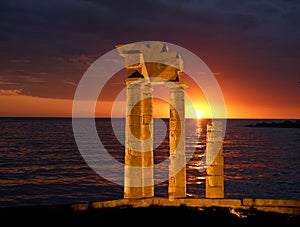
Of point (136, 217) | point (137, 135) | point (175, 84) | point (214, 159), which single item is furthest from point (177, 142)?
point (136, 217)

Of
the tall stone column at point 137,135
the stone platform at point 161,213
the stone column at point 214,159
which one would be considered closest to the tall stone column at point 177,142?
the stone column at point 214,159

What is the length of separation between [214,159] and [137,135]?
3.87m

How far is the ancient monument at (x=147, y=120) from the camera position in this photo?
14039 mm

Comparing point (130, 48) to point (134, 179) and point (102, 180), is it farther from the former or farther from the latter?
point (102, 180)

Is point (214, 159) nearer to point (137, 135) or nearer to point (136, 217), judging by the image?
point (137, 135)

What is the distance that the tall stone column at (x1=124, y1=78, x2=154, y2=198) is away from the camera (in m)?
14.2

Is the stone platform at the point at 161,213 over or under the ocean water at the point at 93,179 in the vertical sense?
over

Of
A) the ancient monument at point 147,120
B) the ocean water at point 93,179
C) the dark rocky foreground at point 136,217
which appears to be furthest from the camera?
the ocean water at point 93,179

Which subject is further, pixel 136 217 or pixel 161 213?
pixel 161 213

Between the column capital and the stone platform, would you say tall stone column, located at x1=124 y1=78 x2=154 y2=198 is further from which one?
the stone platform

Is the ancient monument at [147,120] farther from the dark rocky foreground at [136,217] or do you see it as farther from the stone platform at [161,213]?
the dark rocky foreground at [136,217]

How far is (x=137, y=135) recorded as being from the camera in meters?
14.3

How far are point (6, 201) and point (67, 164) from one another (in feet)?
86.8

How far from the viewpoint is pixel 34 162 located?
67000 millimetres
